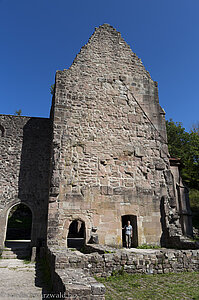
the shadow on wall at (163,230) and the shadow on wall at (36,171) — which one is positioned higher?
the shadow on wall at (36,171)

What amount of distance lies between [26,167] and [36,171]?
56 cm

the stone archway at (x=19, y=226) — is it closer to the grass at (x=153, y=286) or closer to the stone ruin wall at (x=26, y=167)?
the stone ruin wall at (x=26, y=167)

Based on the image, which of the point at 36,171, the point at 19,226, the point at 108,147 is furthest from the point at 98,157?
the point at 19,226

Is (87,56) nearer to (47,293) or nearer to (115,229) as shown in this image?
(115,229)

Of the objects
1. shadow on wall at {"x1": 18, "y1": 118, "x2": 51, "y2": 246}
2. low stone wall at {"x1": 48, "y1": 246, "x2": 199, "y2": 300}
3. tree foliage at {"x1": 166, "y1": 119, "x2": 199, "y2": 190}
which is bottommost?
low stone wall at {"x1": 48, "y1": 246, "x2": 199, "y2": 300}

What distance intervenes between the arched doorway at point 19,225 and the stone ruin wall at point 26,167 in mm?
6370

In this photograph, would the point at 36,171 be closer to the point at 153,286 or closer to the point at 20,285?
the point at 20,285

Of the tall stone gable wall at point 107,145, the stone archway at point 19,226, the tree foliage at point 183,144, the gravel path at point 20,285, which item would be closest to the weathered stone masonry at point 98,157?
the tall stone gable wall at point 107,145

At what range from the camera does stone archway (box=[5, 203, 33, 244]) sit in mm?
16734

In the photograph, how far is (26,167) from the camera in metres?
11.8

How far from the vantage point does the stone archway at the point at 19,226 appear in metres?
16.7

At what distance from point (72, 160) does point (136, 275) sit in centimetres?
540

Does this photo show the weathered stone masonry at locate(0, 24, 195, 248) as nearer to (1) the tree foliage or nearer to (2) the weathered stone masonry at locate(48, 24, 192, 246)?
(2) the weathered stone masonry at locate(48, 24, 192, 246)

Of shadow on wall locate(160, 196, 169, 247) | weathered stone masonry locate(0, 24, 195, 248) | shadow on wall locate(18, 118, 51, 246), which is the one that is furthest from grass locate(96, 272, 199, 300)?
shadow on wall locate(18, 118, 51, 246)
